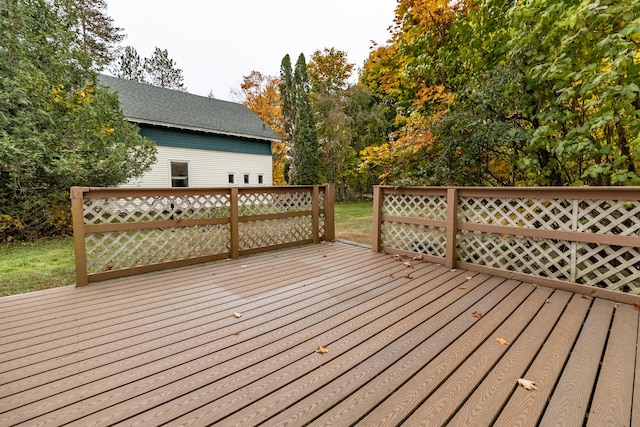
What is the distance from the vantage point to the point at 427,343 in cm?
209

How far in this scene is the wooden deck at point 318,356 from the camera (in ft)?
4.86

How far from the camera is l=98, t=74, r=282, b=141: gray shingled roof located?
10008mm

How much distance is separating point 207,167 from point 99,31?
37.0ft

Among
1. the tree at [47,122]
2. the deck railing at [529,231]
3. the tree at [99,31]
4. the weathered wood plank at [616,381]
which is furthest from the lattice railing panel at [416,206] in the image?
the tree at [99,31]

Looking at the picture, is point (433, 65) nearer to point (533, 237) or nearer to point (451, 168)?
point (451, 168)

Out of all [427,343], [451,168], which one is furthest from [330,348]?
[451,168]

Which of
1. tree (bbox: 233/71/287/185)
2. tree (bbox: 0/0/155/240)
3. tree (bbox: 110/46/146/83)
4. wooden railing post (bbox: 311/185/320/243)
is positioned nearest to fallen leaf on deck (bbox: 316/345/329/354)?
wooden railing post (bbox: 311/185/320/243)

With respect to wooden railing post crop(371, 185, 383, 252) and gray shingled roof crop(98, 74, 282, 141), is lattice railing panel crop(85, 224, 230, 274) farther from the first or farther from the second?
gray shingled roof crop(98, 74, 282, 141)

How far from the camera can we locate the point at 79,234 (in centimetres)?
330

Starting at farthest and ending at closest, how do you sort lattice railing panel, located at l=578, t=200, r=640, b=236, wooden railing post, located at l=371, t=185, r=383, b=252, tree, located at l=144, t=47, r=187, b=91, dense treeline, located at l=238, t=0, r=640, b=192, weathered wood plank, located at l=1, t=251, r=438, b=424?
tree, located at l=144, t=47, r=187, b=91 → wooden railing post, located at l=371, t=185, r=383, b=252 → dense treeline, located at l=238, t=0, r=640, b=192 → lattice railing panel, located at l=578, t=200, r=640, b=236 → weathered wood plank, located at l=1, t=251, r=438, b=424

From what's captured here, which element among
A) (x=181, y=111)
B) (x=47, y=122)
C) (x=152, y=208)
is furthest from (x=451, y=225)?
(x=181, y=111)

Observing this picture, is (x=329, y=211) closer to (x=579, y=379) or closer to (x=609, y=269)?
(x=609, y=269)

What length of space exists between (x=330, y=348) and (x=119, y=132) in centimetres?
784

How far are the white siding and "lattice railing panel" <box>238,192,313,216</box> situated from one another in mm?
5923
